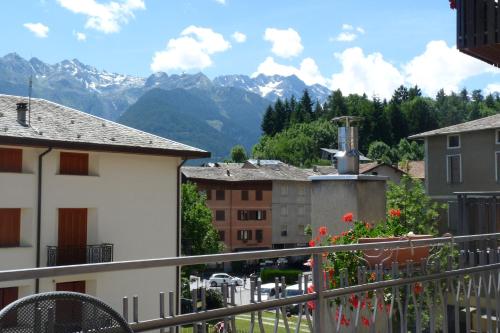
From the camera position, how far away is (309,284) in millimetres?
3406

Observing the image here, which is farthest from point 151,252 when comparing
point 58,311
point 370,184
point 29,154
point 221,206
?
point 221,206

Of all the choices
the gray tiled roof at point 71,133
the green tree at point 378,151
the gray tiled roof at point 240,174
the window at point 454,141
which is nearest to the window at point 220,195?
the gray tiled roof at point 240,174

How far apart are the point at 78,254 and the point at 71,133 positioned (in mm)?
4483

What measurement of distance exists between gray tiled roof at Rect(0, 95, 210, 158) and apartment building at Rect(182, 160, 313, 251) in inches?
1285

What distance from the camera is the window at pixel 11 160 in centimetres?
2259

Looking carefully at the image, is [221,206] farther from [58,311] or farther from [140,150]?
[58,311]

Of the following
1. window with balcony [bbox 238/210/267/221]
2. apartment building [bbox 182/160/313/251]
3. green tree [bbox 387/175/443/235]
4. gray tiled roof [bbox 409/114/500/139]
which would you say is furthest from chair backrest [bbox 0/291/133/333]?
window with balcony [bbox 238/210/267/221]

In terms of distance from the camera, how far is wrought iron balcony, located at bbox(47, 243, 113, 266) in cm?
2333

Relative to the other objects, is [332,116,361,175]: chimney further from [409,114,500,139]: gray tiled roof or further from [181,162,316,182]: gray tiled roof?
[181,162,316,182]: gray tiled roof

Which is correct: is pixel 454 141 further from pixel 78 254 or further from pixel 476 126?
pixel 78 254

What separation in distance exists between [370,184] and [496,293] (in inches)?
93.1

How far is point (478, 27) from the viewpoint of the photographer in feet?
19.0

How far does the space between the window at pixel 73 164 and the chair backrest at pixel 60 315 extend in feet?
74.8

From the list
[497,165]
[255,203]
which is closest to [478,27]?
[497,165]
